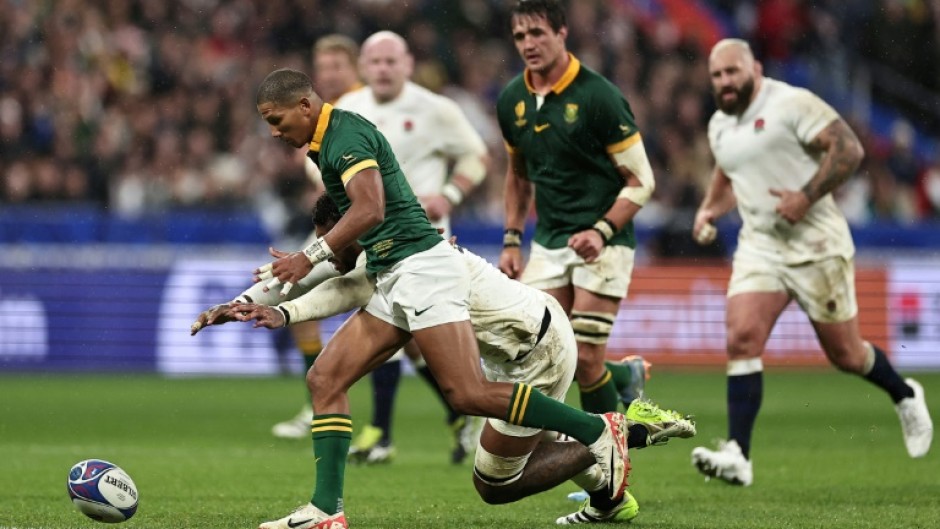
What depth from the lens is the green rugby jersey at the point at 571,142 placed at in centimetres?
888

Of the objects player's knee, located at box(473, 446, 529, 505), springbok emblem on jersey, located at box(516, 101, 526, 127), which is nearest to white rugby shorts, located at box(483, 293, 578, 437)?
player's knee, located at box(473, 446, 529, 505)

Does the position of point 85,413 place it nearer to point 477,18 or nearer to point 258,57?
point 258,57

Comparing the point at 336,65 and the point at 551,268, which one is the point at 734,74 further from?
the point at 336,65

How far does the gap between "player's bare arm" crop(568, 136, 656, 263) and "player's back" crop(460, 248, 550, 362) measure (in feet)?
4.73

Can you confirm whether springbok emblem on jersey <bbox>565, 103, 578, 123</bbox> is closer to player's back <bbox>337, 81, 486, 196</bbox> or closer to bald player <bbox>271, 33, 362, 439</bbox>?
player's back <bbox>337, 81, 486, 196</bbox>

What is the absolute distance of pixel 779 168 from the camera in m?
9.95

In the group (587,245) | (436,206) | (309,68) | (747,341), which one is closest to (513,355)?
(587,245)

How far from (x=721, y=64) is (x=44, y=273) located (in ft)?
32.9

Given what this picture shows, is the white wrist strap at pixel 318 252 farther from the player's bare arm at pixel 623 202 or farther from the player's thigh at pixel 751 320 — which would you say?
the player's thigh at pixel 751 320

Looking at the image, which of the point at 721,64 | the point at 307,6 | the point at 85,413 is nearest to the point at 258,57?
the point at 307,6

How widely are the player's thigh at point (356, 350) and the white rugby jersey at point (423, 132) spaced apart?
4599 millimetres

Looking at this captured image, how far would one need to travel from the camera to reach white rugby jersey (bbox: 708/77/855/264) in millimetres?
9859

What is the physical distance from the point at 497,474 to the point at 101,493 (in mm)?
1838

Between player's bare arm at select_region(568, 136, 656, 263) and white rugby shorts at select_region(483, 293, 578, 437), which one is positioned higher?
player's bare arm at select_region(568, 136, 656, 263)
